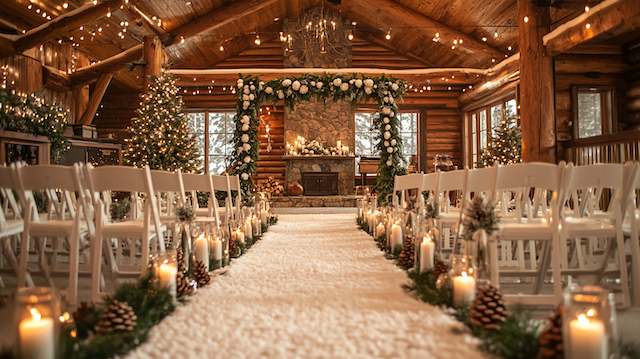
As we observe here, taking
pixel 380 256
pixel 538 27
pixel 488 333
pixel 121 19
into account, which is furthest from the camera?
pixel 121 19

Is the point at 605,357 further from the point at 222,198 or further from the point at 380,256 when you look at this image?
the point at 222,198

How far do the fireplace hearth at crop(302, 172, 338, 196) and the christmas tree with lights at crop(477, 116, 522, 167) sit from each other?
14.4ft

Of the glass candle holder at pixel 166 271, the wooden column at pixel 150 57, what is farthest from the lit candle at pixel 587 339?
the wooden column at pixel 150 57

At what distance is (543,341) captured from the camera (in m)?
2.13

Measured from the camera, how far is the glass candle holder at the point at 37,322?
2051 millimetres

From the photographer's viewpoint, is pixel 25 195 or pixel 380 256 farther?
pixel 380 256

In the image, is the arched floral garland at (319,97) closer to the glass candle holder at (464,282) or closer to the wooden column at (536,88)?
the wooden column at (536,88)

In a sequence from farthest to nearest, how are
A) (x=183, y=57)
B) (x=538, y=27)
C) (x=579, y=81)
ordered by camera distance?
1. (x=183, y=57)
2. (x=579, y=81)
3. (x=538, y=27)

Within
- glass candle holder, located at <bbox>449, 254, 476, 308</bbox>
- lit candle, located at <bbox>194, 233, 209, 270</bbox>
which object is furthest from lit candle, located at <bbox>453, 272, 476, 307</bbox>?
lit candle, located at <bbox>194, 233, 209, 270</bbox>

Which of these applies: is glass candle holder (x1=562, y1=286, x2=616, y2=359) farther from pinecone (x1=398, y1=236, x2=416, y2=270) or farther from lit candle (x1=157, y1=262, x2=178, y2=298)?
pinecone (x1=398, y1=236, x2=416, y2=270)

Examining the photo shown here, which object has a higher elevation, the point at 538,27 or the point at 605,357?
the point at 538,27

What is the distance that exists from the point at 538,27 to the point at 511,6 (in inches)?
108

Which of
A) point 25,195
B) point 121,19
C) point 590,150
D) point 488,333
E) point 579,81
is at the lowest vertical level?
point 488,333

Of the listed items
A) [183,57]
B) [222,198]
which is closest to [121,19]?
[183,57]
